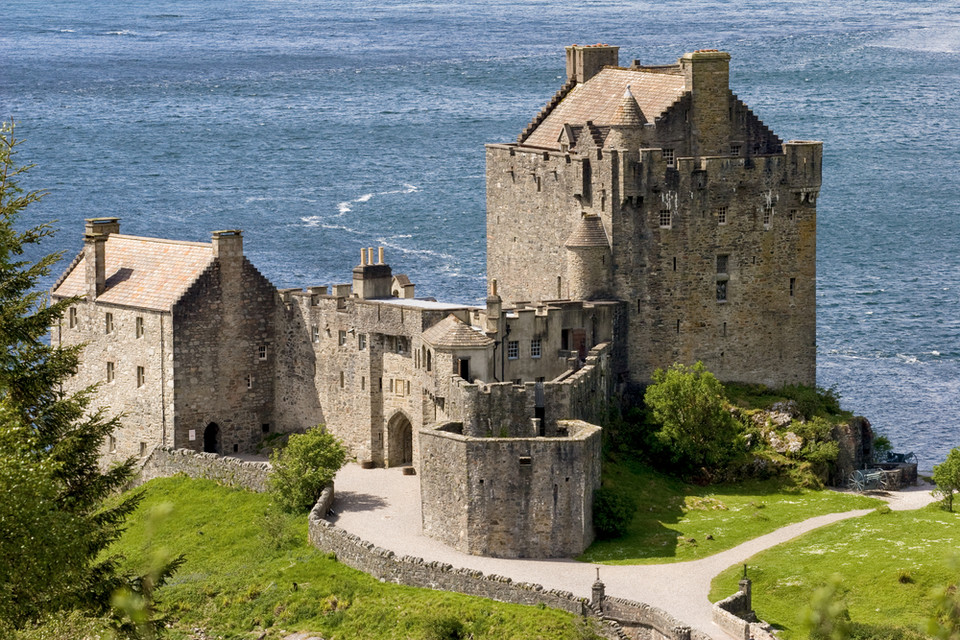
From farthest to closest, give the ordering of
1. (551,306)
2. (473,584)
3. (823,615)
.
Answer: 1. (551,306)
2. (473,584)
3. (823,615)

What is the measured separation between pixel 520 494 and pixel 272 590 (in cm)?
986

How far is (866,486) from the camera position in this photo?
87.4 meters

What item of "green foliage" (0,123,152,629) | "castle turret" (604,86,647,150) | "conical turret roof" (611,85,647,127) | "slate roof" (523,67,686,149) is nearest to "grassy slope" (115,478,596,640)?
"green foliage" (0,123,152,629)

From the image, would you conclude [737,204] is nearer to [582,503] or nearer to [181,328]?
[582,503]

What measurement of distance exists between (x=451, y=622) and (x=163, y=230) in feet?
283

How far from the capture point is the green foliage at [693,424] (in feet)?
281

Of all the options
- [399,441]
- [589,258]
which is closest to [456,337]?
[399,441]

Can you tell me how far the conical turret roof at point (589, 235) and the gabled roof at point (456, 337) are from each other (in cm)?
745

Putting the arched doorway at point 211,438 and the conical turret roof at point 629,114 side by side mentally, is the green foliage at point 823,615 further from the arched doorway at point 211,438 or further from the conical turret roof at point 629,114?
the arched doorway at point 211,438

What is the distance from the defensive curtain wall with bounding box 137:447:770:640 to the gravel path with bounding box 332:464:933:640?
67 centimetres

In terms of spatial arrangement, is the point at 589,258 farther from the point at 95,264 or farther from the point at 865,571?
the point at 95,264

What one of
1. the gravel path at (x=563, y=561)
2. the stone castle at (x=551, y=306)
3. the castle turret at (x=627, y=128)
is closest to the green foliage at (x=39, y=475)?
the gravel path at (x=563, y=561)

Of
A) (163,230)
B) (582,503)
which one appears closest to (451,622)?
(582,503)

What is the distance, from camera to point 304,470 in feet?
272
